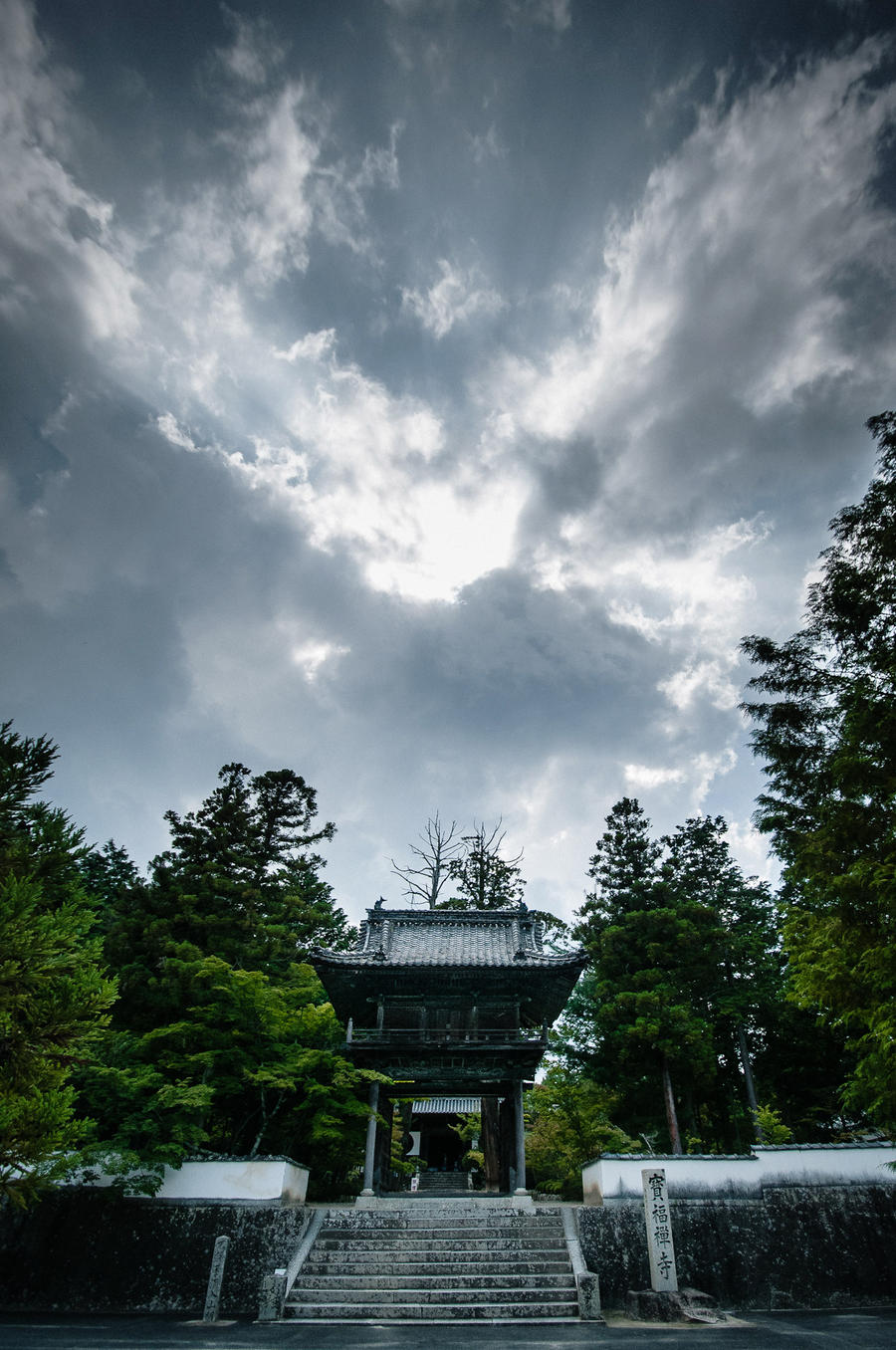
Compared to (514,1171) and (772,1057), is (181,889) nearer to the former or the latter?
(514,1171)

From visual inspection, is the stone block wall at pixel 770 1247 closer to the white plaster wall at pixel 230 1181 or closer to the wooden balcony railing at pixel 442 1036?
the wooden balcony railing at pixel 442 1036

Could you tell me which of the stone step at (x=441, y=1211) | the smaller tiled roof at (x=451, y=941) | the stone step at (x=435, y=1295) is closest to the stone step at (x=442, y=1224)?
the stone step at (x=441, y=1211)

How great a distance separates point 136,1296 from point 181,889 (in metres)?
8.11

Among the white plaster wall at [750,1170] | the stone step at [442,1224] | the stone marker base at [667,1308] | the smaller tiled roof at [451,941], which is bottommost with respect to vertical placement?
the stone marker base at [667,1308]

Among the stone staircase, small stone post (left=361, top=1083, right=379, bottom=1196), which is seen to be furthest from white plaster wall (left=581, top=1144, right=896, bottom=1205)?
small stone post (left=361, top=1083, right=379, bottom=1196)

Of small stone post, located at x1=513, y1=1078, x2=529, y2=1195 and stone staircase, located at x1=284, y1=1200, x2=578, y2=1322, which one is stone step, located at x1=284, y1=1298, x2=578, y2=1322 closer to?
stone staircase, located at x1=284, y1=1200, x2=578, y2=1322

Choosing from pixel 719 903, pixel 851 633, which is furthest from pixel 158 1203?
pixel 719 903

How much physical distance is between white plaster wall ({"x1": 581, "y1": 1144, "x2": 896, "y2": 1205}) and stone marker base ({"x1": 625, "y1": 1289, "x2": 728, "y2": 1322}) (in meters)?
2.23

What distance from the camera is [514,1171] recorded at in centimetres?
1591

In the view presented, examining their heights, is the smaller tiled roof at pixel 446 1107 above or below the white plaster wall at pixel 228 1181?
above

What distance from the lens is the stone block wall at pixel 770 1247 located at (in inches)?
458

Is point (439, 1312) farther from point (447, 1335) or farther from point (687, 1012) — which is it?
point (687, 1012)

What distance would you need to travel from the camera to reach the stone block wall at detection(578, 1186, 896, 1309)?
11633 mm

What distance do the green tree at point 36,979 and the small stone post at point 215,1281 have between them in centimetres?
367
